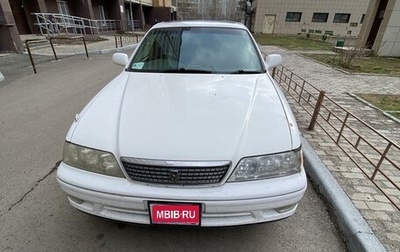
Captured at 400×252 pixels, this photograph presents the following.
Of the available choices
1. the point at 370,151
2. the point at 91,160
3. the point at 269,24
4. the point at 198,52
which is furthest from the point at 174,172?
the point at 269,24

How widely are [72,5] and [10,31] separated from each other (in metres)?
12.1

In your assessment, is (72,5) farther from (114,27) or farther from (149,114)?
(149,114)

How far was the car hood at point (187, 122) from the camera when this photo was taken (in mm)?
1601

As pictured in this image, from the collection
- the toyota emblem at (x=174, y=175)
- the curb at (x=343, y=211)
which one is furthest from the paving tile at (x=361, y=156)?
the toyota emblem at (x=174, y=175)

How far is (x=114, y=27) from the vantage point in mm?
25906

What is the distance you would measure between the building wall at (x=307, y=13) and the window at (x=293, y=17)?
0.37 metres

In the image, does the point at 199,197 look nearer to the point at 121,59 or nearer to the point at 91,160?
the point at 91,160

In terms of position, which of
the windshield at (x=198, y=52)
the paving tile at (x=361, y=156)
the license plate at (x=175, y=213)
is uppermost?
→ the windshield at (x=198, y=52)

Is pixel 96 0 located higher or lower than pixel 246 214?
higher

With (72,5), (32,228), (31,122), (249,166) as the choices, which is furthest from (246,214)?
(72,5)

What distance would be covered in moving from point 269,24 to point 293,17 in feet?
11.2

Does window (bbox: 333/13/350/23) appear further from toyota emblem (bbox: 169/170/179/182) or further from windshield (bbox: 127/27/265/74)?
toyota emblem (bbox: 169/170/179/182)

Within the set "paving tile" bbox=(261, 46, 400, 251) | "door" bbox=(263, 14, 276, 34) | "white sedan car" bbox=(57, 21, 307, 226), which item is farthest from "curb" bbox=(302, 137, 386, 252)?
"door" bbox=(263, 14, 276, 34)

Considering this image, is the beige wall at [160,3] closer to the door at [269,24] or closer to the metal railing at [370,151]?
the door at [269,24]
